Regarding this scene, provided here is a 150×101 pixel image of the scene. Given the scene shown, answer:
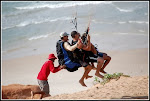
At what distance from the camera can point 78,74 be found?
14.6 m

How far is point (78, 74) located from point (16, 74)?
263cm

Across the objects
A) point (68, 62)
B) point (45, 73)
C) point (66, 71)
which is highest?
point (68, 62)

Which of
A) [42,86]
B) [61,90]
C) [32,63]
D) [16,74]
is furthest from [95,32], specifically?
[42,86]

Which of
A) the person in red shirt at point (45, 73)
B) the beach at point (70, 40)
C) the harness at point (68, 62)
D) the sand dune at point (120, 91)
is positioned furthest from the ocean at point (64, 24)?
the harness at point (68, 62)

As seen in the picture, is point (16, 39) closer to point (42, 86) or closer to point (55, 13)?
point (55, 13)

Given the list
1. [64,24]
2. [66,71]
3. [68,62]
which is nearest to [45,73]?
[68,62]

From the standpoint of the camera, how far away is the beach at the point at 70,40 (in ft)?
32.4

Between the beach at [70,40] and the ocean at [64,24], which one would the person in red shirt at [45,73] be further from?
the ocean at [64,24]

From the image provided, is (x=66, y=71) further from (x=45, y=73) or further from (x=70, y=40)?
(x=45, y=73)

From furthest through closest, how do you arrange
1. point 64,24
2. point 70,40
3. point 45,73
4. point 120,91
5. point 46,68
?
point 64,24, point 70,40, point 120,91, point 45,73, point 46,68

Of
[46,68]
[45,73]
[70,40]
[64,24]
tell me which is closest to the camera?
[46,68]

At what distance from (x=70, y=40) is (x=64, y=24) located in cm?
424

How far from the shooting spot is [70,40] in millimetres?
18266

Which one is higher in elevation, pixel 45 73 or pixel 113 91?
pixel 45 73
